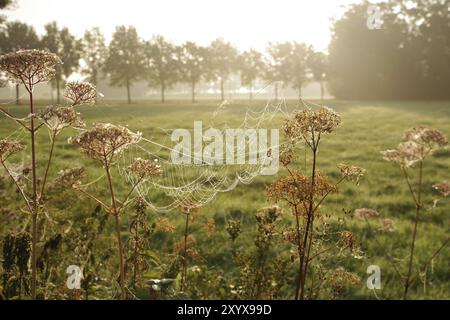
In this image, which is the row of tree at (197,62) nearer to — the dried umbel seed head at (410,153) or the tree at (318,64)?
the tree at (318,64)

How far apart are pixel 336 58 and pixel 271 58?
696 centimetres

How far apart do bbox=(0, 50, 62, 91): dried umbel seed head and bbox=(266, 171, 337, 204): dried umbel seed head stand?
3.38 feet

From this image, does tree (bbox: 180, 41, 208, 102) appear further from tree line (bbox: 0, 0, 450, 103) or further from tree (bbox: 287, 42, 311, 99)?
tree (bbox: 287, 42, 311, 99)

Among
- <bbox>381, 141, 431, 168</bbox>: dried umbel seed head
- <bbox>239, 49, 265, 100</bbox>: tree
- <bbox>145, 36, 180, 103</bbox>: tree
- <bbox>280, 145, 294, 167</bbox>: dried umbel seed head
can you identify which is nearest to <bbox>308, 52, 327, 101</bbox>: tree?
<bbox>239, 49, 265, 100</bbox>: tree

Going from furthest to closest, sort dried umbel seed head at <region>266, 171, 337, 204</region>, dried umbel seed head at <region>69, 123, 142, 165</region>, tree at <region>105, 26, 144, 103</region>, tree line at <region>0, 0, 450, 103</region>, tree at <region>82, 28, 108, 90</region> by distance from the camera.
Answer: tree line at <region>0, 0, 450, 103</region> → tree at <region>105, 26, 144, 103</region> → tree at <region>82, 28, 108, 90</region> → dried umbel seed head at <region>266, 171, 337, 204</region> → dried umbel seed head at <region>69, 123, 142, 165</region>

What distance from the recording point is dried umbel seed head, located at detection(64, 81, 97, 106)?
1857mm

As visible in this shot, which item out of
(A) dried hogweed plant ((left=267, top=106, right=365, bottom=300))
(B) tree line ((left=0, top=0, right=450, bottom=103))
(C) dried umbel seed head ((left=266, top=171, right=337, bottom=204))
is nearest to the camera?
(A) dried hogweed plant ((left=267, top=106, right=365, bottom=300))

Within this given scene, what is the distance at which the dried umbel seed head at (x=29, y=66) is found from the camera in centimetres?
172

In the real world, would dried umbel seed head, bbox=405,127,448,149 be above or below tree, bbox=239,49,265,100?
below

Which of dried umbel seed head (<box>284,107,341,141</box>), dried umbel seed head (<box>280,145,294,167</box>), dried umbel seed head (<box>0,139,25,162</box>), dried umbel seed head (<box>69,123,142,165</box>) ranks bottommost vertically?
dried umbel seed head (<box>280,145,294,167</box>)

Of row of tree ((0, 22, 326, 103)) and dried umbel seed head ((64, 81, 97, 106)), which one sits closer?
dried umbel seed head ((64, 81, 97, 106))

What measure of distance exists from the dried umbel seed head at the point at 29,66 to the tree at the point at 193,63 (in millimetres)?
51178

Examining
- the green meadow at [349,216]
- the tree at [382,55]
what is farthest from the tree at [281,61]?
the green meadow at [349,216]

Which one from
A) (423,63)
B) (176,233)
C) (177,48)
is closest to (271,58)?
(177,48)
